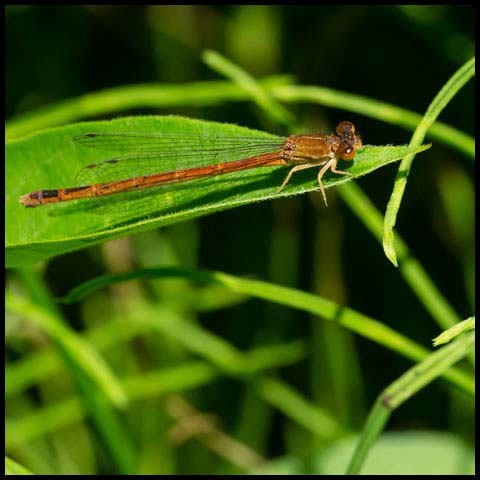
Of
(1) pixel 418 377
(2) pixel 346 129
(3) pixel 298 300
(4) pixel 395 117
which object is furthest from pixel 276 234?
(1) pixel 418 377

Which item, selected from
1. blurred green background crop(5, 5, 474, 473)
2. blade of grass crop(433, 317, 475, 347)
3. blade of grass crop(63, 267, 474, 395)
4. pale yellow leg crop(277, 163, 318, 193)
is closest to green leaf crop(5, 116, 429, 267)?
pale yellow leg crop(277, 163, 318, 193)

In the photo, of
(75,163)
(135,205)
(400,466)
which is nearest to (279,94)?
(135,205)

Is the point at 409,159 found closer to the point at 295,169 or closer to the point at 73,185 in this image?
the point at 295,169

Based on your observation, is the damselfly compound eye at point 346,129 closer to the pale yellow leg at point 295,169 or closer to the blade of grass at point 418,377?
the pale yellow leg at point 295,169

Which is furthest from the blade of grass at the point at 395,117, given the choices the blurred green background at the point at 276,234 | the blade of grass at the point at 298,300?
the blurred green background at the point at 276,234

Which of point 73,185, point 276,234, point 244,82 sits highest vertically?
point 276,234

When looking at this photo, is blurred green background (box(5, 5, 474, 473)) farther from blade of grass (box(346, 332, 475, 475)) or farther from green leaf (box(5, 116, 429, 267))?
blade of grass (box(346, 332, 475, 475))

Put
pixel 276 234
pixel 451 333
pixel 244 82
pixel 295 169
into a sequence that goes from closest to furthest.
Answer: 1. pixel 451 333
2. pixel 295 169
3. pixel 244 82
4. pixel 276 234
